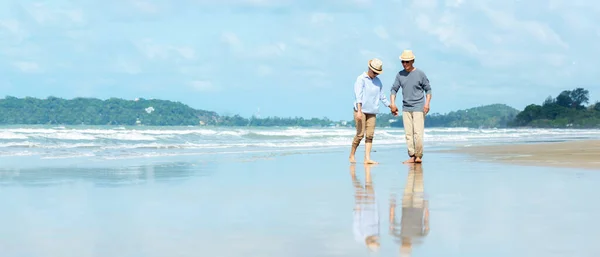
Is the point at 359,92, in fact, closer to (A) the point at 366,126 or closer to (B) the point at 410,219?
(A) the point at 366,126

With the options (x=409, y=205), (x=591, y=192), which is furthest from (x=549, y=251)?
(x=591, y=192)

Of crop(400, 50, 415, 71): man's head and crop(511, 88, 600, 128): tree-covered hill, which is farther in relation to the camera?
crop(511, 88, 600, 128): tree-covered hill

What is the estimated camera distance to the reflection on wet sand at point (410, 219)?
4.75 meters

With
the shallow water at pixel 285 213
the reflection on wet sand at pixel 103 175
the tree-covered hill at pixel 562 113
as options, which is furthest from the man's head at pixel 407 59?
the tree-covered hill at pixel 562 113

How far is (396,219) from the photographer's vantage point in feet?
18.9

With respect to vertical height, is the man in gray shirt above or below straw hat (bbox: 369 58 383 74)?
below

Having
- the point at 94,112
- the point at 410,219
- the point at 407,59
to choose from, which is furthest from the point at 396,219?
the point at 94,112

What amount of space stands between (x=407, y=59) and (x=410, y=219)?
6.75m

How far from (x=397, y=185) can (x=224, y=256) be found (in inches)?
174

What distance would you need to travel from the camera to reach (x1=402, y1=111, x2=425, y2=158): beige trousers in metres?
12.4

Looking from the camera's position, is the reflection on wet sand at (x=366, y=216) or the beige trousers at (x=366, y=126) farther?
the beige trousers at (x=366, y=126)

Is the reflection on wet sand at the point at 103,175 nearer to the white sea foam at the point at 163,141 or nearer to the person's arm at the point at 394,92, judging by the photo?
the person's arm at the point at 394,92

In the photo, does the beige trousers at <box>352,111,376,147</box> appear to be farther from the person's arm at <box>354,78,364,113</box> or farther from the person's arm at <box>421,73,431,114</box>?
the person's arm at <box>421,73,431,114</box>

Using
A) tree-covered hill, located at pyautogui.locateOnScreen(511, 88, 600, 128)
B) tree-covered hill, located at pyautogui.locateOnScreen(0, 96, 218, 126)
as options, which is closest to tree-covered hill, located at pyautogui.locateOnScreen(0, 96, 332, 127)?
tree-covered hill, located at pyautogui.locateOnScreen(0, 96, 218, 126)
